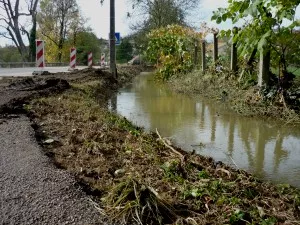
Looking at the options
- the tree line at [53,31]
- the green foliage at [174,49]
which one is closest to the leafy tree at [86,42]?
the tree line at [53,31]

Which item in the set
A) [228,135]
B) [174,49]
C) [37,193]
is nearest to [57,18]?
[174,49]

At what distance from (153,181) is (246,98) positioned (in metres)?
5.94

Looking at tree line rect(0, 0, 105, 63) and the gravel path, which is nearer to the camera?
the gravel path

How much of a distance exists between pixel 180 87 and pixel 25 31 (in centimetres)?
3372

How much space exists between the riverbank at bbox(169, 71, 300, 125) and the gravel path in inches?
203

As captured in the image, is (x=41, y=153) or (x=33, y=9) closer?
(x=41, y=153)

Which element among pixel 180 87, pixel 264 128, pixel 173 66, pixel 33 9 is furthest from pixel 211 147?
pixel 33 9

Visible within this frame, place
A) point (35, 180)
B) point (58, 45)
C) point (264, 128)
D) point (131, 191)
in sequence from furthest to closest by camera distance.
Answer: point (58, 45)
point (264, 128)
point (35, 180)
point (131, 191)

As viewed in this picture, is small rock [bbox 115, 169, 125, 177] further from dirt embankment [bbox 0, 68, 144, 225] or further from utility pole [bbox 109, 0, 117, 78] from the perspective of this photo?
utility pole [bbox 109, 0, 117, 78]

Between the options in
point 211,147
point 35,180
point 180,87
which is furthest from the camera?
point 180,87

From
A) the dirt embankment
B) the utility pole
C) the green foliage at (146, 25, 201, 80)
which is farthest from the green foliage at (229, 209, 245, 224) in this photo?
the green foliage at (146, 25, 201, 80)

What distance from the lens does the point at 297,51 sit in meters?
7.71

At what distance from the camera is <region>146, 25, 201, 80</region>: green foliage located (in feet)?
58.0

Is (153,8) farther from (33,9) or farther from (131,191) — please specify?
(131,191)
